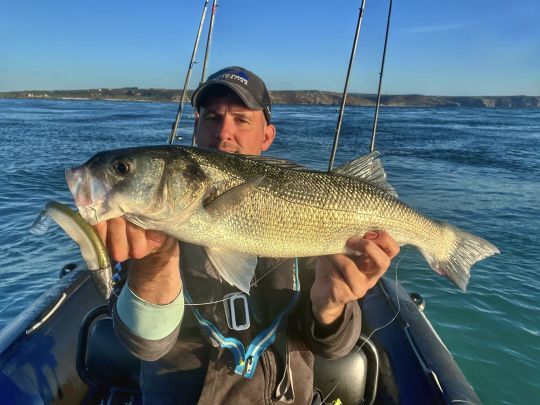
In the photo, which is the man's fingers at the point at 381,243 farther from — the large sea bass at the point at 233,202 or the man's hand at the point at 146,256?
the man's hand at the point at 146,256

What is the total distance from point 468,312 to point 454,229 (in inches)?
183

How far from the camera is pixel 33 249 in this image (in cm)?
895

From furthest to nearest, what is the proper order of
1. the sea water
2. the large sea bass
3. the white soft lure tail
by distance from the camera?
the sea water
the large sea bass
the white soft lure tail

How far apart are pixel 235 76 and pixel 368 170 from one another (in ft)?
4.21

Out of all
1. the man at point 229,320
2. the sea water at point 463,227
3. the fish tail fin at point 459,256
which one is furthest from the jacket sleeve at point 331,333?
the sea water at point 463,227

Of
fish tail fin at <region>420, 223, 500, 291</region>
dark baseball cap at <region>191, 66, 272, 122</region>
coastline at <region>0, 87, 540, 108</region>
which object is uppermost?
dark baseball cap at <region>191, 66, 272, 122</region>

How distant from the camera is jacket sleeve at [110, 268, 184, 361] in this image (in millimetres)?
2453

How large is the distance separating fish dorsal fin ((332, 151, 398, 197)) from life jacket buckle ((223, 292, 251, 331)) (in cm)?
105

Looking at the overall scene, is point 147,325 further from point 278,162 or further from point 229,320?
point 278,162

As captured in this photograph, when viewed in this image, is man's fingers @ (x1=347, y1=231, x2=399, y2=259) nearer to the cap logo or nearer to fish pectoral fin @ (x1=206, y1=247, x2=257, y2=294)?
fish pectoral fin @ (x1=206, y1=247, x2=257, y2=294)

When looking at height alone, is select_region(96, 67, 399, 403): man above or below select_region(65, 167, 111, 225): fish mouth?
below

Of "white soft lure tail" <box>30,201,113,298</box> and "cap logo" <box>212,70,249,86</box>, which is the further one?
"cap logo" <box>212,70,249,86</box>

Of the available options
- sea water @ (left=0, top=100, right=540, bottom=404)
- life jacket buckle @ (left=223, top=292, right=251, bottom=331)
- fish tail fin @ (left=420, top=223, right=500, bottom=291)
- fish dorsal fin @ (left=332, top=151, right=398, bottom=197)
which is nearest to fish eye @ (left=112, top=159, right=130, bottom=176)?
life jacket buckle @ (left=223, top=292, right=251, bottom=331)

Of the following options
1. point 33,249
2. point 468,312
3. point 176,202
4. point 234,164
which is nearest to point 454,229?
point 234,164
